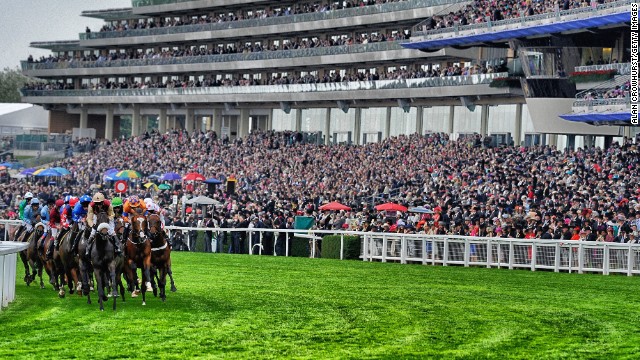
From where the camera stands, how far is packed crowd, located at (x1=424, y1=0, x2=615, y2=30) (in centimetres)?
4031

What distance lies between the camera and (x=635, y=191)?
31.0 meters

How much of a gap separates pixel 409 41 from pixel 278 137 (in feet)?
34.3

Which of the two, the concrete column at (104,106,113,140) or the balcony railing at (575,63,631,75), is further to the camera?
the concrete column at (104,106,113,140)

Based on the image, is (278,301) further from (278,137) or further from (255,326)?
(278,137)

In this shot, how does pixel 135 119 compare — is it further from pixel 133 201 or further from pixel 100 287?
pixel 100 287

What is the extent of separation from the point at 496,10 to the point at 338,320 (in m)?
30.8

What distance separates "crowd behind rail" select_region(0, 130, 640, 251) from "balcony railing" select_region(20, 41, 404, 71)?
5.17 m

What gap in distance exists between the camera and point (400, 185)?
4091cm

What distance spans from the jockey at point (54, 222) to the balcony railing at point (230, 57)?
3688cm

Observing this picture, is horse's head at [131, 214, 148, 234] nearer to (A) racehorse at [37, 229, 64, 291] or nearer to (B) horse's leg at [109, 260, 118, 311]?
(B) horse's leg at [109, 260, 118, 311]

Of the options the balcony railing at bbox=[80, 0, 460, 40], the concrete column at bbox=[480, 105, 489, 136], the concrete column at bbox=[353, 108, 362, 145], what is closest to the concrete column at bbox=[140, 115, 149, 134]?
the balcony railing at bbox=[80, 0, 460, 40]

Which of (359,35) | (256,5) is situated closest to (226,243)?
(359,35)

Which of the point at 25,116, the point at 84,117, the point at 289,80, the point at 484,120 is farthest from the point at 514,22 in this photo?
the point at 25,116

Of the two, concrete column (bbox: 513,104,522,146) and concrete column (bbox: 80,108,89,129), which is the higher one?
concrete column (bbox: 80,108,89,129)
